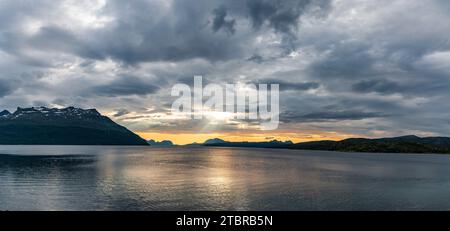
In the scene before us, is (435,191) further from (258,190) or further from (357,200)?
(258,190)

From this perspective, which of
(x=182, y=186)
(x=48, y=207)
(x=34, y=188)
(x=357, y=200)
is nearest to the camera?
(x=48, y=207)

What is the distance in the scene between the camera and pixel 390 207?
61188 millimetres

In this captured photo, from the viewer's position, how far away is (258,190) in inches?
3155

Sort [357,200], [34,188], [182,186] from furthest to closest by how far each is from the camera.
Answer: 1. [182,186]
2. [34,188]
3. [357,200]

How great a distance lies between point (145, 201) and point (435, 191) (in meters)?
74.9

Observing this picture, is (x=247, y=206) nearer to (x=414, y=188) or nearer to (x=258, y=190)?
(x=258, y=190)

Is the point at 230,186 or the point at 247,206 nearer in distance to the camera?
the point at 247,206

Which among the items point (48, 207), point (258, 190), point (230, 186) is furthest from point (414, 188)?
point (48, 207)
